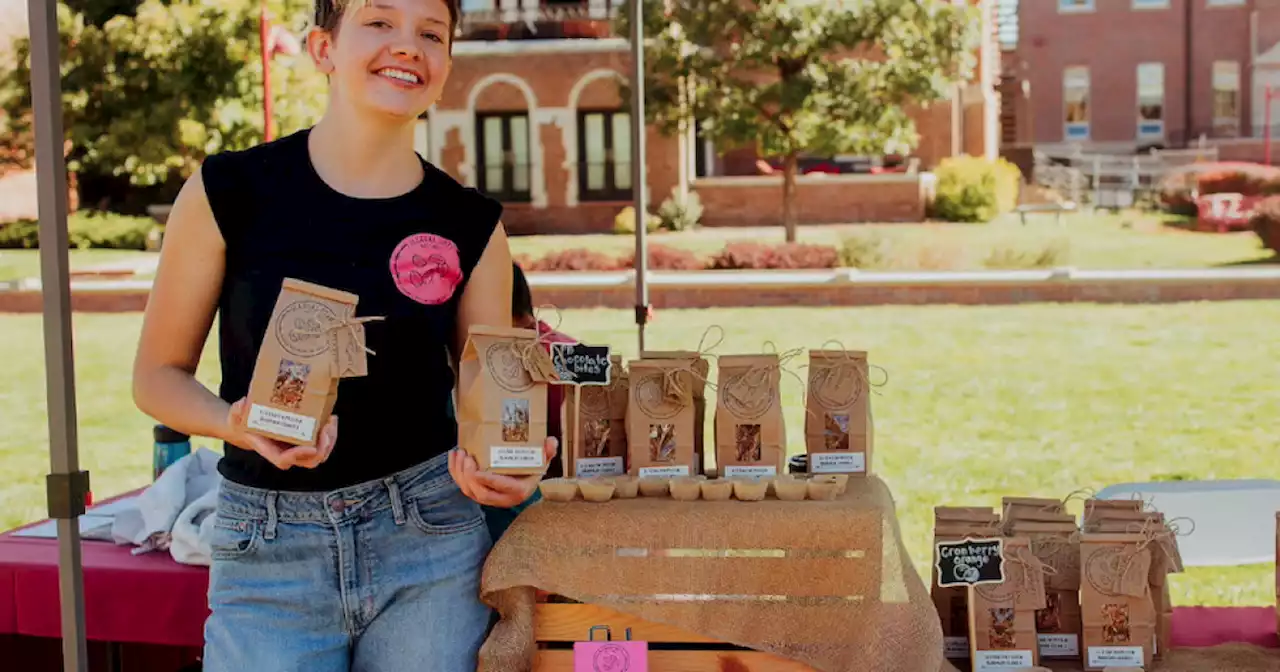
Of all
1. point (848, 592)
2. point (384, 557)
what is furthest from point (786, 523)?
point (384, 557)

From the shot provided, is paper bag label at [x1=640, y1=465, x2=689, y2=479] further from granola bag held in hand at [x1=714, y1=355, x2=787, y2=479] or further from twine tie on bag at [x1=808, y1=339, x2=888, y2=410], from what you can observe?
twine tie on bag at [x1=808, y1=339, x2=888, y2=410]

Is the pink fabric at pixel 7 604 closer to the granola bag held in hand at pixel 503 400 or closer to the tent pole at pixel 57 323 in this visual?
the tent pole at pixel 57 323

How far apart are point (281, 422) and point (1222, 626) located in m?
2.00

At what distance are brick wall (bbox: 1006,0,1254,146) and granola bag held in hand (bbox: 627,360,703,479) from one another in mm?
29794

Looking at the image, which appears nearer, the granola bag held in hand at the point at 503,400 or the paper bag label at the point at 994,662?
the granola bag held in hand at the point at 503,400

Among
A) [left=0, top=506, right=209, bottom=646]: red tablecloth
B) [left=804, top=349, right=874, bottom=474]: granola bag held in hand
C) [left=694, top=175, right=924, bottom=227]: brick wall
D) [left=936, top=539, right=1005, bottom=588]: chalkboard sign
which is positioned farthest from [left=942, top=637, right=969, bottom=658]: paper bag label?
[left=694, top=175, right=924, bottom=227]: brick wall

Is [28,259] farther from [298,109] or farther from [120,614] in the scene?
[120,614]

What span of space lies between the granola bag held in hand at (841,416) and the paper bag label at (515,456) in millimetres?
685

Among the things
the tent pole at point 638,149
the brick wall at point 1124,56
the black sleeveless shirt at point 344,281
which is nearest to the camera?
the black sleeveless shirt at point 344,281

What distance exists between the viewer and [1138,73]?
3058 cm

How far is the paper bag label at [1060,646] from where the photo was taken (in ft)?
8.10

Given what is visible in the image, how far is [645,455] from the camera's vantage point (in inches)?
90.7

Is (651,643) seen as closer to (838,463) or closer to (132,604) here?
(838,463)

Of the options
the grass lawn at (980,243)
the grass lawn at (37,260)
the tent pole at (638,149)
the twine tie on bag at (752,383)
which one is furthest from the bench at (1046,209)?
the twine tie on bag at (752,383)
